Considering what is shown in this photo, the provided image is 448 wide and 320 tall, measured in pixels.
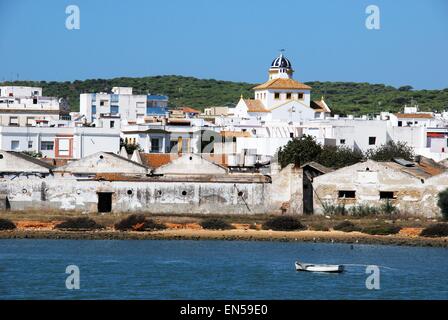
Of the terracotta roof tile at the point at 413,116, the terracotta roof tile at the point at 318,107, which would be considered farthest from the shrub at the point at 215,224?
the terracotta roof tile at the point at 318,107

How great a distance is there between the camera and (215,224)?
5481 cm

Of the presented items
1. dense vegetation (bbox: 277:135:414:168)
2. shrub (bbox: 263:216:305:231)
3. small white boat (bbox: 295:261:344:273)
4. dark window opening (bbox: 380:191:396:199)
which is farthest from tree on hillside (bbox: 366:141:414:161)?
small white boat (bbox: 295:261:344:273)

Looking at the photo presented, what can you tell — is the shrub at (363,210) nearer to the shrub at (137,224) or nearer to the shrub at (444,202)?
the shrub at (444,202)

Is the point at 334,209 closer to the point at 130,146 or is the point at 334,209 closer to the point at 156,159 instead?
the point at 156,159

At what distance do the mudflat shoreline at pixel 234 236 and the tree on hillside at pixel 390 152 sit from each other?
64.3ft

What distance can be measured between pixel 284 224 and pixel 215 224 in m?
2.82

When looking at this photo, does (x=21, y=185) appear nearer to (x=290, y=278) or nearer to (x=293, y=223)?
(x=293, y=223)

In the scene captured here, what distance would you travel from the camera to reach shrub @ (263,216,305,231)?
54469 mm

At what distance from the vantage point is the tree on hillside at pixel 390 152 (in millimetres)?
73944

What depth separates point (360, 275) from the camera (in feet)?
143

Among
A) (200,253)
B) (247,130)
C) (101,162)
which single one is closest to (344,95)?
(247,130)

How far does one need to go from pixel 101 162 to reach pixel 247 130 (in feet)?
86.6

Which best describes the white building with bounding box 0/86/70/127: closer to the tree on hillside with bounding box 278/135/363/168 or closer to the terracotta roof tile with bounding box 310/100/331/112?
the terracotta roof tile with bounding box 310/100/331/112
